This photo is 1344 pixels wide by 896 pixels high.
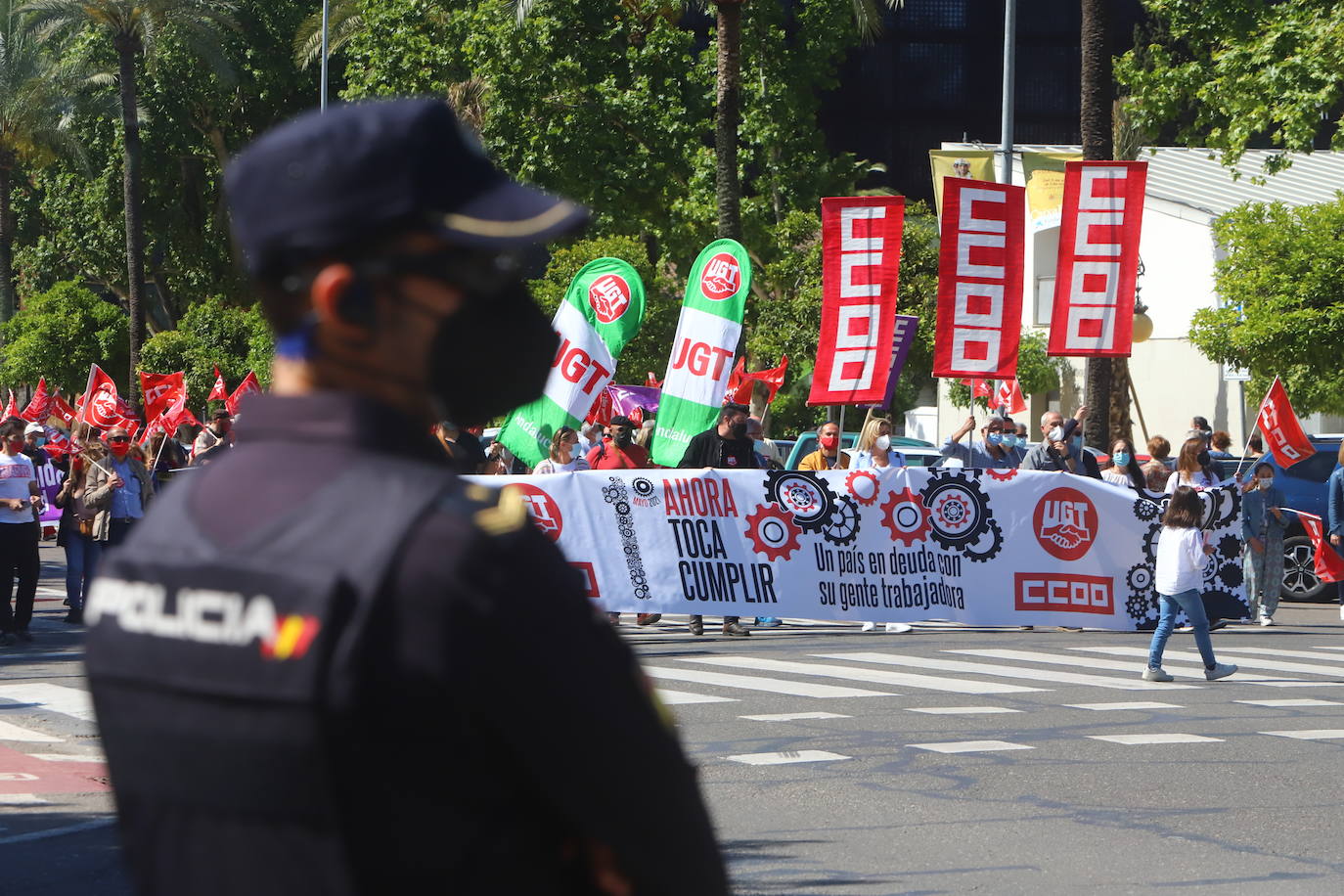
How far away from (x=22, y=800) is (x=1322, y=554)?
14.0 m

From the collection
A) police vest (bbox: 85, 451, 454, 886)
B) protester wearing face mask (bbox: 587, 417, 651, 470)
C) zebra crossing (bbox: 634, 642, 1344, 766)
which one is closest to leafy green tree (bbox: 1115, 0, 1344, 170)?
zebra crossing (bbox: 634, 642, 1344, 766)

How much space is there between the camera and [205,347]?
51312 millimetres

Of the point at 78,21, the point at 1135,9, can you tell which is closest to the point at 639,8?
the point at 78,21

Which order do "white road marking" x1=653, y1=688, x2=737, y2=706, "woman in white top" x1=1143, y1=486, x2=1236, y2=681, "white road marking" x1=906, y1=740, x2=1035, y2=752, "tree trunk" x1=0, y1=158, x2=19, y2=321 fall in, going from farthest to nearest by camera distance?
"tree trunk" x1=0, y1=158, x2=19, y2=321 < "woman in white top" x1=1143, y1=486, x2=1236, y2=681 < "white road marking" x1=653, y1=688, x2=737, y2=706 < "white road marking" x1=906, y1=740, x2=1035, y2=752

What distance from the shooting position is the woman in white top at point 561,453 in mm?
16375


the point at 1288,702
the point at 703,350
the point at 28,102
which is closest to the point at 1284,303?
the point at 703,350

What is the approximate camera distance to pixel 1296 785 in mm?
8297

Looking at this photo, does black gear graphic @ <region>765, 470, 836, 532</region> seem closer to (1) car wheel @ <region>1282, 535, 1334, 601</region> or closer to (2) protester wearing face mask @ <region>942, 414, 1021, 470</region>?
(2) protester wearing face mask @ <region>942, 414, 1021, 470</region>

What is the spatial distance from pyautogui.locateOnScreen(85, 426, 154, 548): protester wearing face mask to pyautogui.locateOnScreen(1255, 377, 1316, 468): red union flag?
35.7 ft

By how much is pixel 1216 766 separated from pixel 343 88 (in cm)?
4671

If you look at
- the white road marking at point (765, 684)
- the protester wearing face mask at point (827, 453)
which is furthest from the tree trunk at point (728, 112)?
the white road marking at point (765, 684)

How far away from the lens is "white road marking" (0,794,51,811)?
7816mm

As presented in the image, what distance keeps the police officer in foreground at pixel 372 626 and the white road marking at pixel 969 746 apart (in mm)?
7769

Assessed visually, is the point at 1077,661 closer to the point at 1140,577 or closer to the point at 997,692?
the point at 997,692
